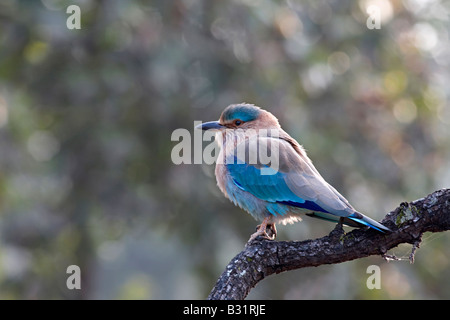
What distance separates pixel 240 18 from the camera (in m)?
9.88

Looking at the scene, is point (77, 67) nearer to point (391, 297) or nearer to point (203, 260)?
point (203, 260)

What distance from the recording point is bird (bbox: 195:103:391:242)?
4949 millimetres

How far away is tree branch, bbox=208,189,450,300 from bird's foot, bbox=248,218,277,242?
52 cm

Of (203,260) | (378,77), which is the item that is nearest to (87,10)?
(203,260)

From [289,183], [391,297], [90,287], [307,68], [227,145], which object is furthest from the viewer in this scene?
[90,287]

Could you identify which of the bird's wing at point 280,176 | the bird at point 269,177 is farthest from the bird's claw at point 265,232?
the bird's wing at point 280,176

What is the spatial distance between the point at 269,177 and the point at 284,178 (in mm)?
151

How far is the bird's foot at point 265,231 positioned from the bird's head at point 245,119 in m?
0.93

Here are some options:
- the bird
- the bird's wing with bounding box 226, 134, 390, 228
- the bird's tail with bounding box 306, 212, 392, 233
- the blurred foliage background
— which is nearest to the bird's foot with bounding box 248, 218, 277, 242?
the bird

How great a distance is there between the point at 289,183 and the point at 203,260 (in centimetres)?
477

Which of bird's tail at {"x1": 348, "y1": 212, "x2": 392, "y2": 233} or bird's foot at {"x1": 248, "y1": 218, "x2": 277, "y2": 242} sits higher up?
bird's foot at {"x1": 248, "y1": 218, "x2": 277, "y2": 242}

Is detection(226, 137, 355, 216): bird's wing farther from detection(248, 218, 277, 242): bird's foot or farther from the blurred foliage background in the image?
the blurred foliage background

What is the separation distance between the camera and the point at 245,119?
6090 mm

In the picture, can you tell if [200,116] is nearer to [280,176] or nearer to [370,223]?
[280,176]
